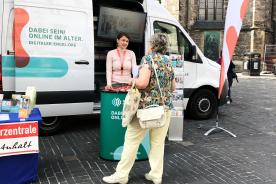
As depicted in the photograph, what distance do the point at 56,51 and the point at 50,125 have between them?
143 cm

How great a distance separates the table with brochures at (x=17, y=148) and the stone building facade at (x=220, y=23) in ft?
84.2

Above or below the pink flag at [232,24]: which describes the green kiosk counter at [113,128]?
below

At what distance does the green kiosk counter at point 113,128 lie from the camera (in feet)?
17.7

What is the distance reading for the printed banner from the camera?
448 centimetres

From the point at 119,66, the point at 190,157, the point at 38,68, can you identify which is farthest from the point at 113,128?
the point at 38,68

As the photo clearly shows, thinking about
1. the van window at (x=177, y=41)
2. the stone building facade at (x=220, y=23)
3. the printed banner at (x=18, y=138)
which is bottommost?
the printed banner at (x=18, y=138)

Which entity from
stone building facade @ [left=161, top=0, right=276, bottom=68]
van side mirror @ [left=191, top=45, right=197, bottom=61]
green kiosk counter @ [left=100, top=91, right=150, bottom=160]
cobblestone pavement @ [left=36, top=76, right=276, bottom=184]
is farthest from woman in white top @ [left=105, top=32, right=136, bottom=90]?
stone building facade @ [left=161, top=0, right=276, bottom=68]

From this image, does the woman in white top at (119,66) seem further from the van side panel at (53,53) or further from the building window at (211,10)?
the building window at (211,10)

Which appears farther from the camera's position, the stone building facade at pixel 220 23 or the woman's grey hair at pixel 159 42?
the stone building facade at pixel 220 23

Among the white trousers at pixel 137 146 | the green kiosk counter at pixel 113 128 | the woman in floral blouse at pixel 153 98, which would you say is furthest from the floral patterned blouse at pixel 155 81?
the green kiosk counter at pixel 113 128

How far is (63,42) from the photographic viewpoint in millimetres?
6746

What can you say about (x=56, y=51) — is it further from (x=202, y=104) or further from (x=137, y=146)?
(x=202, y=104)

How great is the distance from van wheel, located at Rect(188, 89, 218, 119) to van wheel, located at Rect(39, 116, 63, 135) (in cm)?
307

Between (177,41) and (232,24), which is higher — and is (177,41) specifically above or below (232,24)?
below
